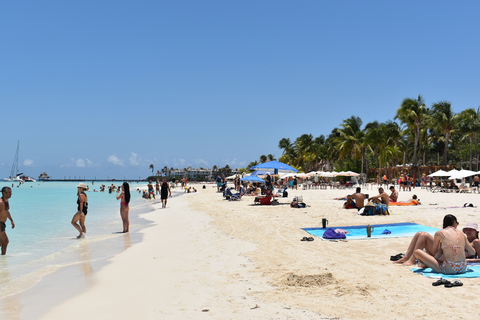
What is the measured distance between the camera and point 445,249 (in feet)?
17.2

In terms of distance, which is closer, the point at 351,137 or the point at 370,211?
the point at 370,211

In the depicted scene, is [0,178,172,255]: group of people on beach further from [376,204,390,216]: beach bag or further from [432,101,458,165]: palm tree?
[432,101,458,165]: palm tree

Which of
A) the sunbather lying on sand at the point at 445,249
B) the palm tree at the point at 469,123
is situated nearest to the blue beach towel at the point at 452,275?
the sunbather lying on sand at the point at 445,249

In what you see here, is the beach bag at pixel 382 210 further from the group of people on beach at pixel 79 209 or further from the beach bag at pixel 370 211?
the group of people on beach at pixel 79 209

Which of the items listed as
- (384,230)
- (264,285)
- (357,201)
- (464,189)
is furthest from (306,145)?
(264,285)

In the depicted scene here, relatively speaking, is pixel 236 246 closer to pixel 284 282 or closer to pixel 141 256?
pixel 141 256

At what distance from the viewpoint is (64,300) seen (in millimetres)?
4617

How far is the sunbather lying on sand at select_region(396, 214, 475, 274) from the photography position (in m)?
5.21

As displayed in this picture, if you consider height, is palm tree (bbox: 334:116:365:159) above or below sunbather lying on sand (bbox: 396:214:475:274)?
above

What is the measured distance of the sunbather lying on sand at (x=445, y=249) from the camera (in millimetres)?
5207

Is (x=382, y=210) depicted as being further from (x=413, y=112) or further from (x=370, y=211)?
(x=413, y=112)

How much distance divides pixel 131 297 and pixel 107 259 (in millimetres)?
2798

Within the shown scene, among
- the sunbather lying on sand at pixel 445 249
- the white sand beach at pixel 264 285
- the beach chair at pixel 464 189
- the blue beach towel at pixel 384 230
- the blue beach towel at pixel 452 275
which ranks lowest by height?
the white sand beach at pixel 264 285

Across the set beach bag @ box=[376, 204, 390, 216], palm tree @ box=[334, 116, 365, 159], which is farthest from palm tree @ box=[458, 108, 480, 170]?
beach bag @ box=[376, 204, 390, 216]
